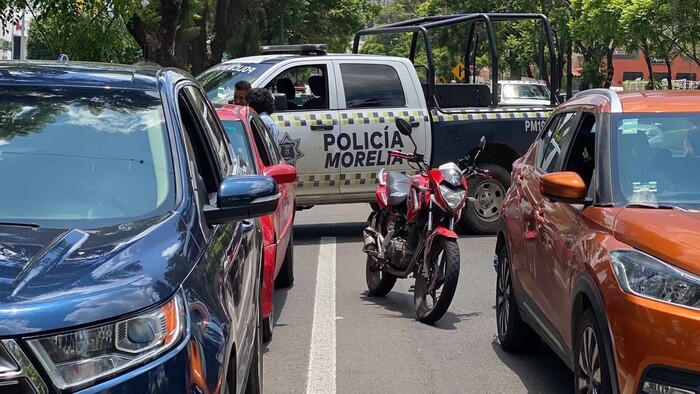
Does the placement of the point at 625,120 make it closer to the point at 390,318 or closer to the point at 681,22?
the point at 390,318

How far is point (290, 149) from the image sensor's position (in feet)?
38.7

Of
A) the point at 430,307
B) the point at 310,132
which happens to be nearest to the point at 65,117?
the point at 430,307

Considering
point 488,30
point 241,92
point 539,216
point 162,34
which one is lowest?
point 539,216

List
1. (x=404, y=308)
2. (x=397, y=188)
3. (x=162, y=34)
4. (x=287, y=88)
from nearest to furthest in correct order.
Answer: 1. (x=397, y=188)
2. (x=404, y=308)
3. (x=287, y=88)
4. (x=162, y=34)

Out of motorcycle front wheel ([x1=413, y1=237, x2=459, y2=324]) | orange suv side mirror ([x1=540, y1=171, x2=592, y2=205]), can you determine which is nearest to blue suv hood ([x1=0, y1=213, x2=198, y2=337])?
orange suv side mirror ([x1=540, y1=171, x2=592, y2=205])

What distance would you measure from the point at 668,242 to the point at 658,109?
1.50 m

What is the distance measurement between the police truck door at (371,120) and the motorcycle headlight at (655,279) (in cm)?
768

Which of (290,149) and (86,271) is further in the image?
(290,149)

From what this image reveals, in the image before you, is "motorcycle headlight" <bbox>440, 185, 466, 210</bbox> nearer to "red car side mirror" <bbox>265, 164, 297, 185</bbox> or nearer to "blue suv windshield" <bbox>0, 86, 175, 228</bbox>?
"red car side mirror" <bbox>265, 164, 297, 185</bbox>

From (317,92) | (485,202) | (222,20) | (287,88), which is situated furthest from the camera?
(222,20)

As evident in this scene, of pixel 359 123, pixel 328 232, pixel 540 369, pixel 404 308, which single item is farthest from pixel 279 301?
pixel 328 232

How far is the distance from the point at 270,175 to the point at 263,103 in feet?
12.4

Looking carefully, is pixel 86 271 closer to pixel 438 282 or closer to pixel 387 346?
pixel 387 346

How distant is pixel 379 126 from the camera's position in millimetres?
12094
